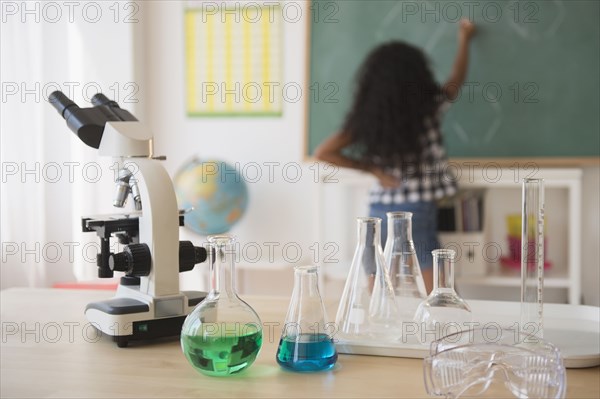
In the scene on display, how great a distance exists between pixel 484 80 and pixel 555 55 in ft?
1.05

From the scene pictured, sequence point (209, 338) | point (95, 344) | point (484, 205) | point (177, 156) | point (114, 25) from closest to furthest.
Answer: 1. point (209, 338)
2. point (95, 344)
3. point (484, 205)
4. point (114, 25)
5. point (177, 156)

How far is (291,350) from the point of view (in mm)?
1095

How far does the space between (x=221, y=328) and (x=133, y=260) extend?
0.27 meters

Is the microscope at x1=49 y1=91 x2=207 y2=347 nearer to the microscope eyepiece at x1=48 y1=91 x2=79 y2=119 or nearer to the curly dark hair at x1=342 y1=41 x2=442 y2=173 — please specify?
the microscope eyepiece at x1=48 y1=91 x2=79 y2=119

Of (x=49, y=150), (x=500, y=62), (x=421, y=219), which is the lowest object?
(x=421, y=219)

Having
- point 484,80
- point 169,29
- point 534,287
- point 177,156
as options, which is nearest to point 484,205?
point 484,80

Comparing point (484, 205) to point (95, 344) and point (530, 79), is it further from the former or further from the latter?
point (95, 344)

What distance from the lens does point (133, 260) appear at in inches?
50.0

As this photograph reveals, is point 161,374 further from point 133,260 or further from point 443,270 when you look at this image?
point 443,270

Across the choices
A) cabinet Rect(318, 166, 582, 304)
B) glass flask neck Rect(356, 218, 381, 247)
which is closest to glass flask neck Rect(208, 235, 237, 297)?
glass flask neck Rect(356, 218, 381, 247)

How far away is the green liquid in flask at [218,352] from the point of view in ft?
3.47

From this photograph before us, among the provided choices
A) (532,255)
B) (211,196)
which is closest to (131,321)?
A: (532,255)

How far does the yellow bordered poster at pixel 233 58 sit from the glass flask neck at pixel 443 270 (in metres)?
2.66

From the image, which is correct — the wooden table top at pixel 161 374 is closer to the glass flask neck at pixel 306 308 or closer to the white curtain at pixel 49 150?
the glass flask neck at pixel 306 308
